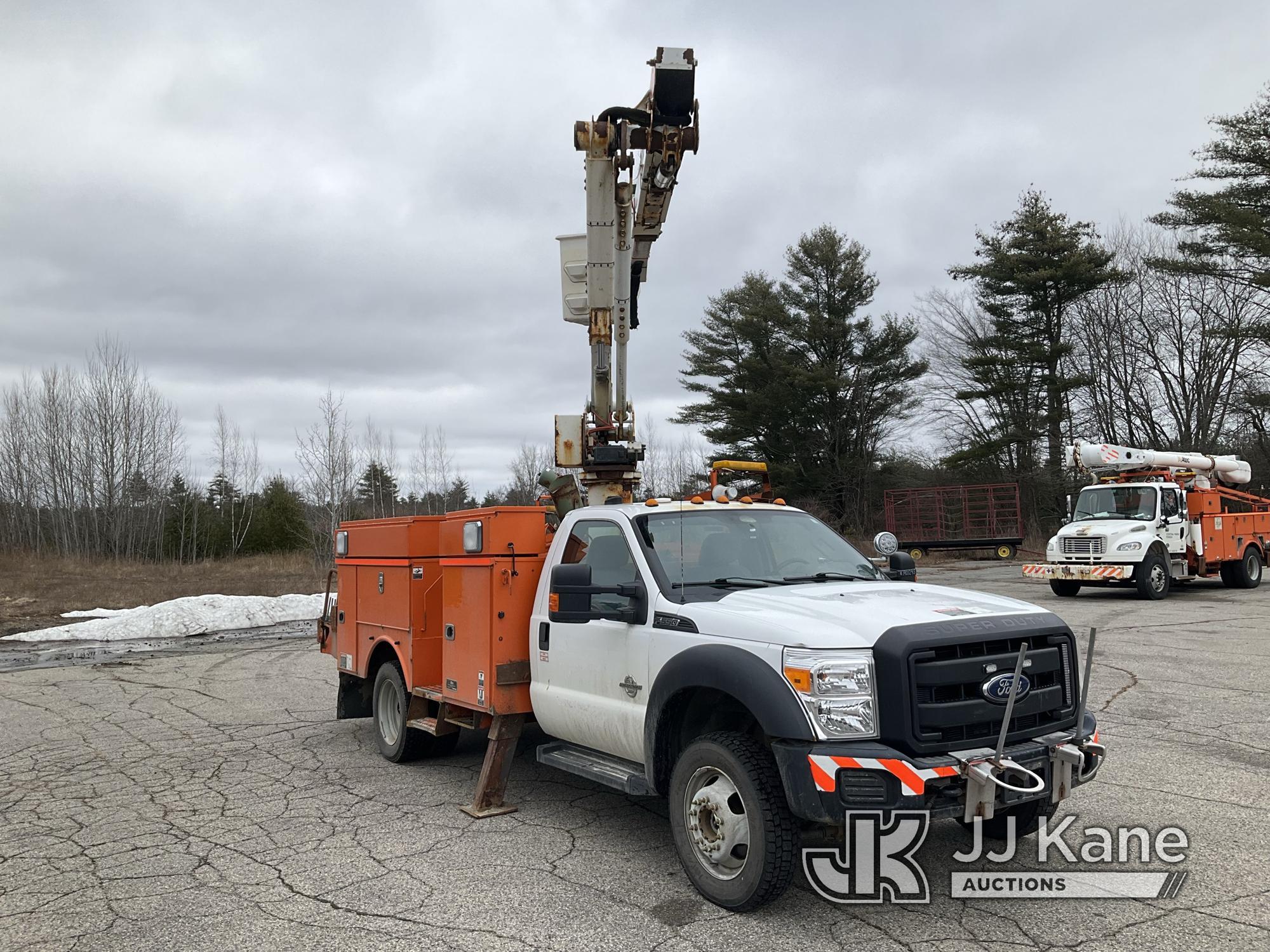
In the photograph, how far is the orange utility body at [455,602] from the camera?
19.7 ft

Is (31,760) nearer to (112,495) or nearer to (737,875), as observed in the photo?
(737,875)

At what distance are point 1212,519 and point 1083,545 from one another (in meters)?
3.37

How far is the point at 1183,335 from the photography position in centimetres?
3716

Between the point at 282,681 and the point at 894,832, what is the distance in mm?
9525

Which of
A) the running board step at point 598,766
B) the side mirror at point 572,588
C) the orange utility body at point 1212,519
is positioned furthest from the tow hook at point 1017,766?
the orange utility body at point 1212,519

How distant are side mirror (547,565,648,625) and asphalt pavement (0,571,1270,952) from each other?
1305mm

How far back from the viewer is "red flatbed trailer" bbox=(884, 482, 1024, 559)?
33656mm

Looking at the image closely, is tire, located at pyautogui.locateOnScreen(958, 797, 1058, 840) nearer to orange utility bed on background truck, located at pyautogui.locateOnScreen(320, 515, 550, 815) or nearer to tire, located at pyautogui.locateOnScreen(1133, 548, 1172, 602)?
orange utility bed on background truck, located at pyautogui.locateOnScreen(320, 515, 550, 815)

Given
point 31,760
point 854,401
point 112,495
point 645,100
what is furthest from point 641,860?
point 112,495

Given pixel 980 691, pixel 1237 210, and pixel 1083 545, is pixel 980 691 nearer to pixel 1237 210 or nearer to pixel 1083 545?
pixel 1083 545

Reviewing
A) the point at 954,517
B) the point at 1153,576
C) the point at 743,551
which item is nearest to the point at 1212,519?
the point at 1153,576

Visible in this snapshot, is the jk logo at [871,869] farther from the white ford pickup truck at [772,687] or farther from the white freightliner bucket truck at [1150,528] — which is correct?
the white freightliner bucket truck at [1150,528]

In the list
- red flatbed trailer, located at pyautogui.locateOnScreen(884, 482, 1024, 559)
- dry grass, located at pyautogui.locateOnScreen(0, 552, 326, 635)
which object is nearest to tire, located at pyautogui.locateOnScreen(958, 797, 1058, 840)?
dry grass, located at pyautogui.locateOnScreen(0, 552, 326, 635)

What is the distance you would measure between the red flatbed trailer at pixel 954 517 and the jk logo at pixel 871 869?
2934cm
